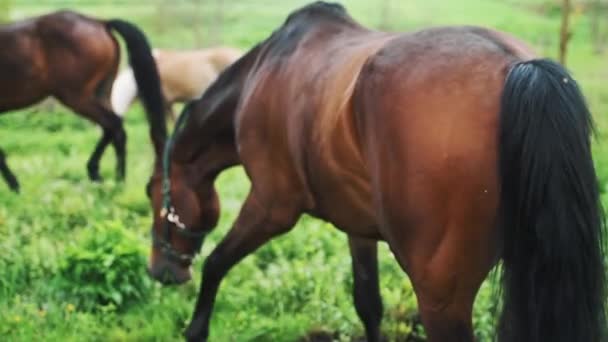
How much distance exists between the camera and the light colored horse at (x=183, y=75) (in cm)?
1210

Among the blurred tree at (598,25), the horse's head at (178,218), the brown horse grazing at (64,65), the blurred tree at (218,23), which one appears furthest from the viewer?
the blurred tree at (218,23)

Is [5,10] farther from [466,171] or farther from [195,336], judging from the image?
[466,171]

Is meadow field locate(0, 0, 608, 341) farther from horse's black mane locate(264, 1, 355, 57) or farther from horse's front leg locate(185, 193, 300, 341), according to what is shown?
horse's black mane locate(264, 1, 355, 57)

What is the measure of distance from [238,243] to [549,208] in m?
1.88

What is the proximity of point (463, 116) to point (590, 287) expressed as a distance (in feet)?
1.96

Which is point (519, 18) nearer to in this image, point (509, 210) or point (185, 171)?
point (185, 171)

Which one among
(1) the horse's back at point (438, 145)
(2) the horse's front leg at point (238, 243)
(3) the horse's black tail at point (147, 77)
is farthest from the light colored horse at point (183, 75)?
(1) the horse's back at point (438, 145)

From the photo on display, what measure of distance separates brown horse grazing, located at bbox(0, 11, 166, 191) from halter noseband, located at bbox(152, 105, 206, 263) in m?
3.68

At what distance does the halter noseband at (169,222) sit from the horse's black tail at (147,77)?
204 mm

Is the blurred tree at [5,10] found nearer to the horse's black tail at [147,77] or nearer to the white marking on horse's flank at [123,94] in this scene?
the white marking on horse's flank at [123,94]

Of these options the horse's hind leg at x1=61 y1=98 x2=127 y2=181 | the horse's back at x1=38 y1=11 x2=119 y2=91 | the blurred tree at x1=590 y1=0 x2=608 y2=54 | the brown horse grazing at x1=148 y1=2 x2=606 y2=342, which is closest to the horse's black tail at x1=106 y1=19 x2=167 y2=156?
the horse's back at x1=38 y1=11 x2=119 y2=91

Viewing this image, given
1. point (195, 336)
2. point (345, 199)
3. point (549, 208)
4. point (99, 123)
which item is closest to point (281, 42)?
point (345, 199)

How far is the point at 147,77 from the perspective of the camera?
6.61 meters

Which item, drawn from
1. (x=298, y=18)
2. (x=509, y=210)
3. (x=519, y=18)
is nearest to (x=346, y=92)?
(x=509, y=210)
